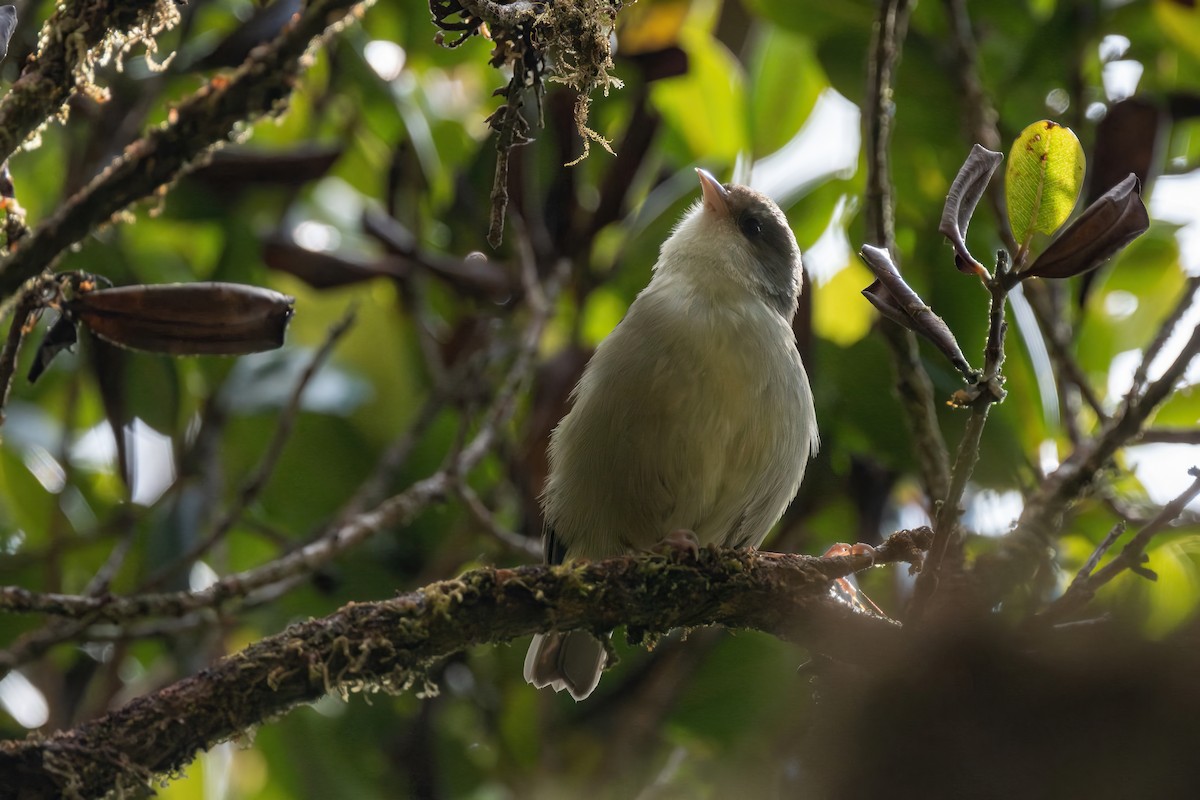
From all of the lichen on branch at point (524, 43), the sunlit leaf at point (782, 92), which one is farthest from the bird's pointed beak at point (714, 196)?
the lichen on branch at point (524, 43)

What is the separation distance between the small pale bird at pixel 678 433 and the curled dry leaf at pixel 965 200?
5.14 ft

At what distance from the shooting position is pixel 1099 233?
154cm

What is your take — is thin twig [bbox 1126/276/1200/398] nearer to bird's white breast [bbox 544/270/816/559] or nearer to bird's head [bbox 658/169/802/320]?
bird's white breast [bbox 544/270/816/559]

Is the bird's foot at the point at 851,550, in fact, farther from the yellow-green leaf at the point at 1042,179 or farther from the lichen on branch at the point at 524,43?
the lichen on branch at the point at 524,43

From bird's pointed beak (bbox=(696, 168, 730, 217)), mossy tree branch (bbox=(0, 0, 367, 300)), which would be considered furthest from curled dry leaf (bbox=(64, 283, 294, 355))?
bird's pointed beak (bbox=(696, 168, 730, 217))

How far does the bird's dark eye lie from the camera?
12.6 feet

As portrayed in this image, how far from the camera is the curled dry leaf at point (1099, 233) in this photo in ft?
5.05

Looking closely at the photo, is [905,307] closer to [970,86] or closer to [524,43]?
[524,43]

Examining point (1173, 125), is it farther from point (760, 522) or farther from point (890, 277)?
point (890, 277)

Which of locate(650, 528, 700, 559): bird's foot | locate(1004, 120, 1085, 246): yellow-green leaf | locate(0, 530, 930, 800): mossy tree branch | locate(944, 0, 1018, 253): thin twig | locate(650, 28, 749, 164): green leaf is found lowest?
locate(0, 530, 930, 800): mossy tree branch

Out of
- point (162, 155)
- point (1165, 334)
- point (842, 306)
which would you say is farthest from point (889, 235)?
point (162, 155)

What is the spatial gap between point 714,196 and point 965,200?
2.30 metres

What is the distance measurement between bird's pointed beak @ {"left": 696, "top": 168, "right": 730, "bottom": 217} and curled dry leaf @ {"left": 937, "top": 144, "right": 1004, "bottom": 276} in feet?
7.42

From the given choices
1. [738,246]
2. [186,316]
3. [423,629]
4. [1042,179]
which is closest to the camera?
[1042,179]
